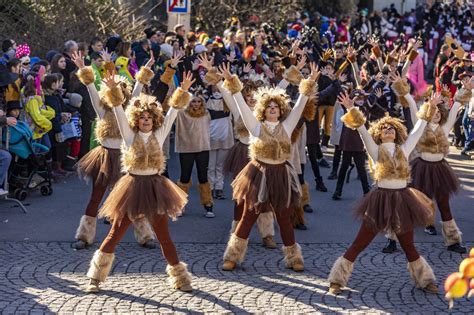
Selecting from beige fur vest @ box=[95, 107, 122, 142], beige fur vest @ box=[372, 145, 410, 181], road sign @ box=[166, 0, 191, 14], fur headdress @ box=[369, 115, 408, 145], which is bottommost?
beige fur vest @ box=[372, 145, 410, 181]

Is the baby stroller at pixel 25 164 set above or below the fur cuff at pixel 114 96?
below

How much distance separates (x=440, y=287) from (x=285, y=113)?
2.24 metres

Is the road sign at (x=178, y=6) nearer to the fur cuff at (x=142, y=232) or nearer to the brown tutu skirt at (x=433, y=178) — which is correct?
the fur cuff at (x=142, y=232)

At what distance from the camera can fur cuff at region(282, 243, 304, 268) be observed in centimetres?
890

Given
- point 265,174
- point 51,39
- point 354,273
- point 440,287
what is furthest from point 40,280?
point 51,39

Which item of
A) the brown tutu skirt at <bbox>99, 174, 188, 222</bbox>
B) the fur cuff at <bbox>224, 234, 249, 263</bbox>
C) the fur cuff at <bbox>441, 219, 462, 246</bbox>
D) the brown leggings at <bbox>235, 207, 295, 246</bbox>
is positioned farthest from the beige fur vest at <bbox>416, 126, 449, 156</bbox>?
the brown tutu skirt at <bbox>99, 174, 188, 222</bbox>

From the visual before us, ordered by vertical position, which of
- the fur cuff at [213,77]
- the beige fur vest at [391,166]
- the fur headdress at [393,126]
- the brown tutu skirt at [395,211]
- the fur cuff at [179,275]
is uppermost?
the fur cuff at [213,77]

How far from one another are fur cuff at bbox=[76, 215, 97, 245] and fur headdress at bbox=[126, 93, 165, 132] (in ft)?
5.35

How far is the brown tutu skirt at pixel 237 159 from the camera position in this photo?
32.7 ft

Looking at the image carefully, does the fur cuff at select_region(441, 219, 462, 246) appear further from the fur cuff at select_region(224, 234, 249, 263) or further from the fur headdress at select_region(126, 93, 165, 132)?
the fur headdress at select_region(126, 93, 165, 132)

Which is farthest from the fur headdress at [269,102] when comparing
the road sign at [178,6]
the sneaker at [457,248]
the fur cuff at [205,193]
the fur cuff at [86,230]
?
the road sign at [178,6]

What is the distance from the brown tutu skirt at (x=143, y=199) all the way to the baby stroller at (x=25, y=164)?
378cm

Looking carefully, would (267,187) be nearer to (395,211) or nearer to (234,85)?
(234,85)

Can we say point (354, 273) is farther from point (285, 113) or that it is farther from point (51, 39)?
point (51, 39)
